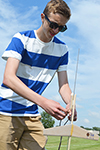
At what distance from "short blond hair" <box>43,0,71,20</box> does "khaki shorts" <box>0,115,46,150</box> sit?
132cm

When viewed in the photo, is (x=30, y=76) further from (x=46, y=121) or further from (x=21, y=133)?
(x=46, y=121)

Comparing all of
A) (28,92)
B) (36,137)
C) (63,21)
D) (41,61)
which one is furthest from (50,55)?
(36,137)

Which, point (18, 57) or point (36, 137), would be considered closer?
point (18, 57)

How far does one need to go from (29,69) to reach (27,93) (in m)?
0.59

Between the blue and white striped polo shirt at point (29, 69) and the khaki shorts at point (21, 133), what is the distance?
3.4 inches

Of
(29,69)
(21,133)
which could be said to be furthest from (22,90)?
(21,133)

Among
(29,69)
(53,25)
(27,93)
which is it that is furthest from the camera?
(29,69)

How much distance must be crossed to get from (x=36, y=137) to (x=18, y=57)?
1.05 meters

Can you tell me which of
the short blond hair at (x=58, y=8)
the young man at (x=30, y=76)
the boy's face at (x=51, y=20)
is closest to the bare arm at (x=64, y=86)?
the young man at (x=30, y=76)

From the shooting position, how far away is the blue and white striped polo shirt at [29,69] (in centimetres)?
303

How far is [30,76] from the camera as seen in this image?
309 cm

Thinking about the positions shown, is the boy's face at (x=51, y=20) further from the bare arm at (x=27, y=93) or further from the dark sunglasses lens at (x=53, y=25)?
the bare arm at (x=27, y=93)

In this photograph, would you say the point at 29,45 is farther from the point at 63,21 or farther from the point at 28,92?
the point at 28,92

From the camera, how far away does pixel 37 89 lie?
312 cm
